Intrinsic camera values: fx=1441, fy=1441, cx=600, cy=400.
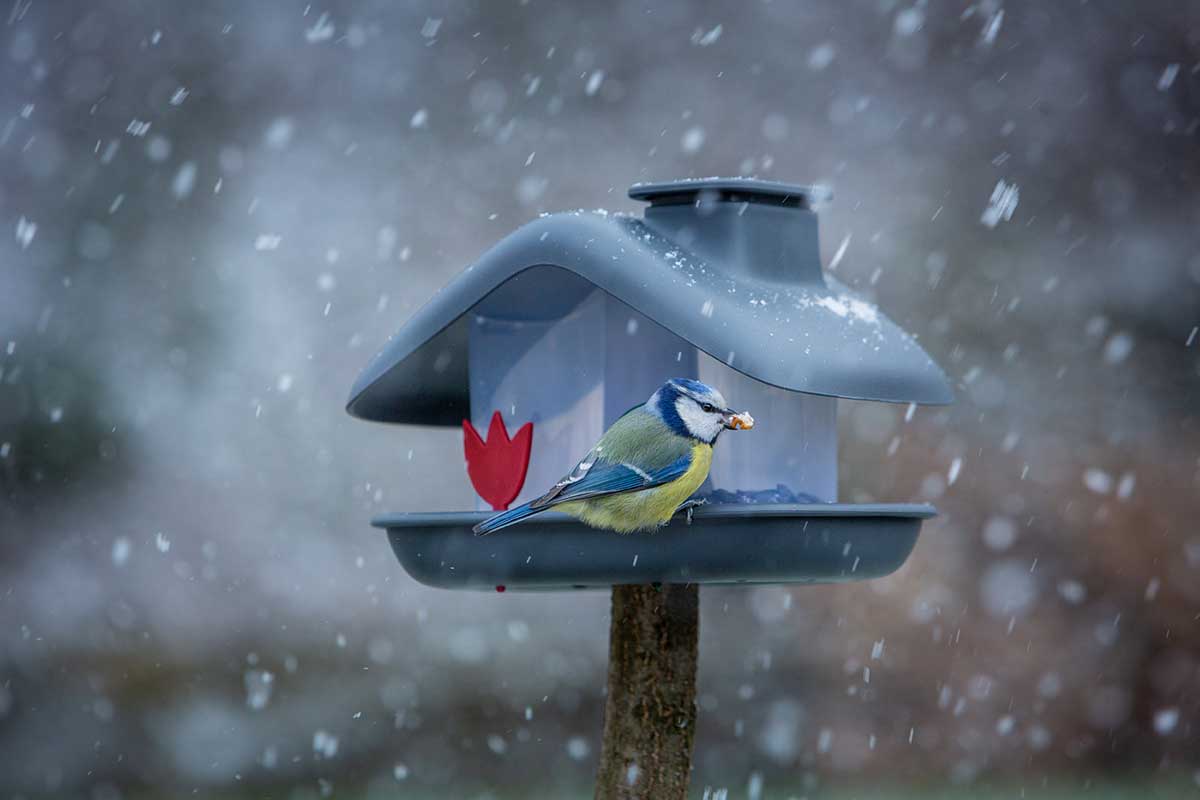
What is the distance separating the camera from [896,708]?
5.44 meters

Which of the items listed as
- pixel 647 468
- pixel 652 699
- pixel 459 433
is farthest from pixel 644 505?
pixel 459 433

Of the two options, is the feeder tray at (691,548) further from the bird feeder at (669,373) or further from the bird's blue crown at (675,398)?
the bird's blue crown at (675,398)

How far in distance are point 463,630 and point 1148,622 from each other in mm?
2573

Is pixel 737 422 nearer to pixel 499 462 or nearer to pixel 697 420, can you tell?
pixel 697 420

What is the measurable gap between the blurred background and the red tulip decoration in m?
2.64

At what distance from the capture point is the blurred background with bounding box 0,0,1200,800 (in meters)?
5.33

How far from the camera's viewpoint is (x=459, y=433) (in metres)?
5.27

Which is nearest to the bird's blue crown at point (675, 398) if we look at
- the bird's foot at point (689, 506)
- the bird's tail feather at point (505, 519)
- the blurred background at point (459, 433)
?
the bird's foot at point (689, 506)

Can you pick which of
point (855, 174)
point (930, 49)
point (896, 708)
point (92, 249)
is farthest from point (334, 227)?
point (896, 708)

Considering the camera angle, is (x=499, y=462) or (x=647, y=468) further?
(x=499, y=462)

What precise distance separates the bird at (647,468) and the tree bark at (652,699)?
48cm

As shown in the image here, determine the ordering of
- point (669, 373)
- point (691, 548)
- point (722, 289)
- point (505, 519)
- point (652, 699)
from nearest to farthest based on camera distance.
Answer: point (505, 519)
point (691, 548)
point (722, 289)
point (669, 373)
point (652, 699)

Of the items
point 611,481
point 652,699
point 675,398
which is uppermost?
point 675,398

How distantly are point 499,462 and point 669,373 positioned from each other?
0.36m
